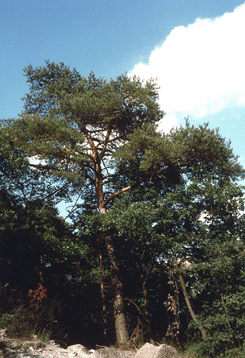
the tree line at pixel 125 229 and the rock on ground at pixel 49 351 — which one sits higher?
the tree line at pixel 125 229

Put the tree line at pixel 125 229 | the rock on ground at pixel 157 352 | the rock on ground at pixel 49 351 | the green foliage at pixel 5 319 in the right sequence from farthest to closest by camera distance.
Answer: the tree line at pixel 125 229
the green foliage at pixel 5 319
the rock on ground at pixel 157 352
the rock on ground at pixel 49 351

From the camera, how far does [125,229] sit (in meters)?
12.3

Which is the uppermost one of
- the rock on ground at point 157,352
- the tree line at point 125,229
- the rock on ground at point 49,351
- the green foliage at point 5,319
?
the tree line at point 125,229

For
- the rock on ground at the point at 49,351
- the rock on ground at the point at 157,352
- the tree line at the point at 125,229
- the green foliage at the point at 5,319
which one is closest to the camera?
the rock on ground at the point at 49,351

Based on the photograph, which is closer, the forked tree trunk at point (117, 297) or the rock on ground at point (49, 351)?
the rock on ground at point (49, 351)

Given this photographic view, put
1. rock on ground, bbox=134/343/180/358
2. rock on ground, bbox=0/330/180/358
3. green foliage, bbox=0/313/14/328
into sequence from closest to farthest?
rock on ground, bbox=0/330/180/358
rock on ground, bbox=134/343/180/358
green foliage, bbox=0/313/14/328

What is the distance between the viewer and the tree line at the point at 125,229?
1180cm

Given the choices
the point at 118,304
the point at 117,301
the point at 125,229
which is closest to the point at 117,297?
the point at 117,301

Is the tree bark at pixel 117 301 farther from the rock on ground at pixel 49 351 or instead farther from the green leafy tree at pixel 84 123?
the rock on ground at pixel 49 351

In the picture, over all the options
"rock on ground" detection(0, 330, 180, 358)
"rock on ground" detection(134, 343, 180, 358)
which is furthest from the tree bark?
"rock on ground" detection(134, 343, 180, 358)

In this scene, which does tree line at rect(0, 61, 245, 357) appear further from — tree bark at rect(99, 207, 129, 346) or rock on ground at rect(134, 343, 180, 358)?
rock on ground at rect(134, 343, 180, 358)

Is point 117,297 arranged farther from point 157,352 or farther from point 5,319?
point 5,319

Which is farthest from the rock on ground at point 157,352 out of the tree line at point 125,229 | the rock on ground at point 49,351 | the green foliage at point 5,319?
the green foliage at point 5,319

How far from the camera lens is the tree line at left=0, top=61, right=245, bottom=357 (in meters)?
11.8
